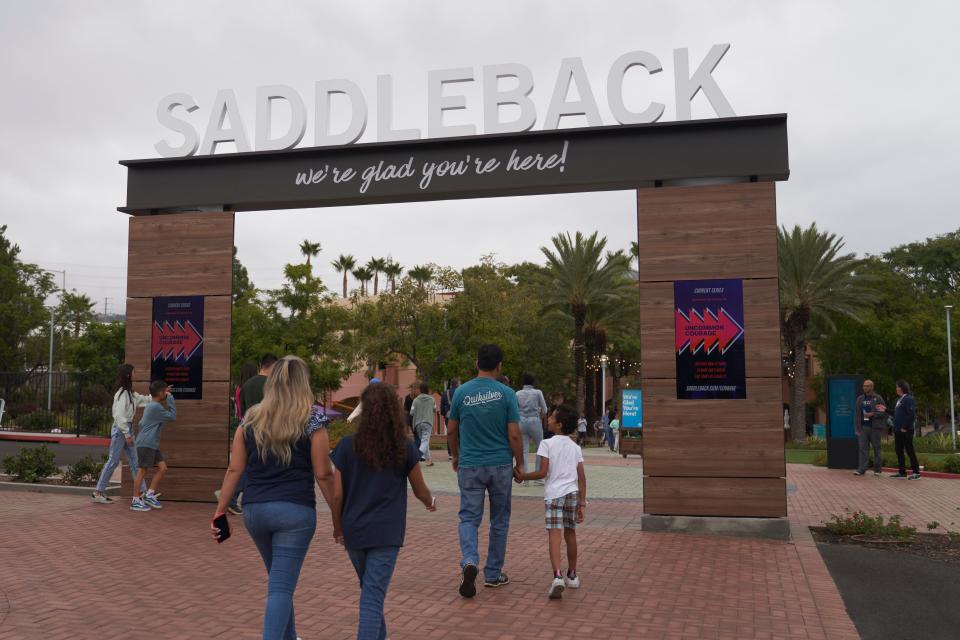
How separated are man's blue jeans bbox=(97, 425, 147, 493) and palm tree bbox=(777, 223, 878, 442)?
3053 centimetres

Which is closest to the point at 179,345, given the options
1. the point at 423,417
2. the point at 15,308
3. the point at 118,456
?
the point at 118,456

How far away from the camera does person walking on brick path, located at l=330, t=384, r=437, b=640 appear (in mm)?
4211

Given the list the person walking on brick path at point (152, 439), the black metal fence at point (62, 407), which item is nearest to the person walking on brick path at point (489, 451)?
the person walking on brick path at point (152, 439)

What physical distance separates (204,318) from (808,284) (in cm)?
3126

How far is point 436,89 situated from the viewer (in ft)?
34.3

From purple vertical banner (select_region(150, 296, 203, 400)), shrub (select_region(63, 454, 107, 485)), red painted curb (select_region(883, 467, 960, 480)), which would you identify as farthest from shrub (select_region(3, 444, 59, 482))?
red painted curb (select_region(883, 467, 960, 480))

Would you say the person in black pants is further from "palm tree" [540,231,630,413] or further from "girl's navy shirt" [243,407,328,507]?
"palm tree" [540,231,630,413]

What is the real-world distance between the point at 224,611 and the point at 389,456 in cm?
229

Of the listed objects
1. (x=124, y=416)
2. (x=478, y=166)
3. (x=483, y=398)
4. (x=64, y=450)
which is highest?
(x=478, y=166)

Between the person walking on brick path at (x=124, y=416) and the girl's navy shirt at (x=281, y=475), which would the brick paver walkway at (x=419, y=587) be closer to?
the person walking on brick path at (x=124, y=416)

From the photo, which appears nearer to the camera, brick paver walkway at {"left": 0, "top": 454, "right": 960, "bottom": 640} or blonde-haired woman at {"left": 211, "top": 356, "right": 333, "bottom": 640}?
blonde-haired woman at {"left": 211, "top": 356, "right": 333, "bottom": 640}

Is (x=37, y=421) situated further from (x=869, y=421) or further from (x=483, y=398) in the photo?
(x=483, y=398)

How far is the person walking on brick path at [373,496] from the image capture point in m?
4.21

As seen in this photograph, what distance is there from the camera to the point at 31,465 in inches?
499
